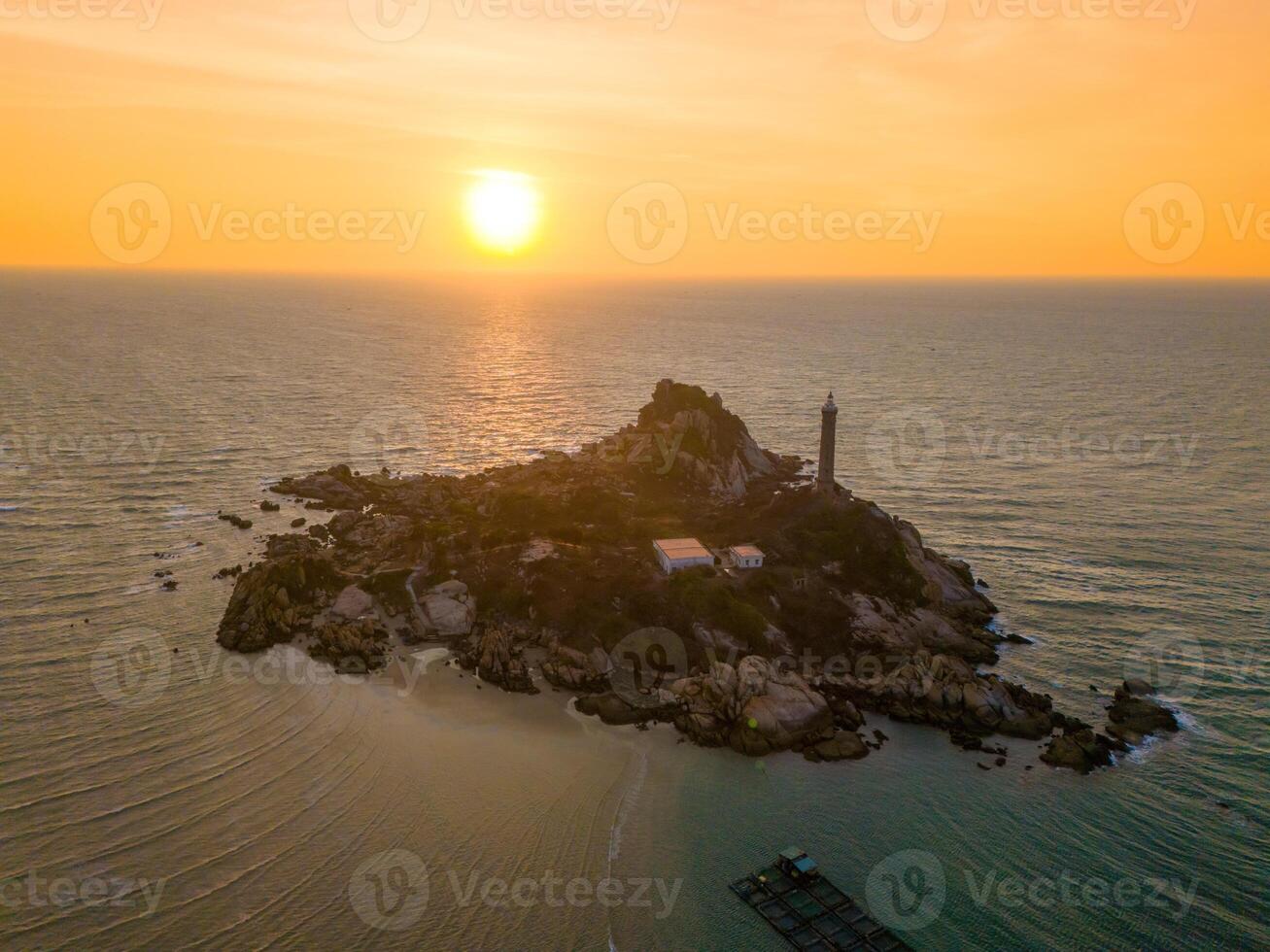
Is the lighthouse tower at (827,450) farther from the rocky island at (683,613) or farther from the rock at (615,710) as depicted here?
the rock at (615,710)

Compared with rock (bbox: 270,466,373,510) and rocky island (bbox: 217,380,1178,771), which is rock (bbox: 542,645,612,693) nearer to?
rocky island (bbox: 217,380,1178,771)

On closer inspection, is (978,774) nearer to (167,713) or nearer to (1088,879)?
(1088,879)

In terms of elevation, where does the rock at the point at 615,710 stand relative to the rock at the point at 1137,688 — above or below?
below

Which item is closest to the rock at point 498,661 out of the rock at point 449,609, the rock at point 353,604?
the rock at point 449,609

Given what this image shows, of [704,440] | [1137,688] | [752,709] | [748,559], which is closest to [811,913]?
[752,709]

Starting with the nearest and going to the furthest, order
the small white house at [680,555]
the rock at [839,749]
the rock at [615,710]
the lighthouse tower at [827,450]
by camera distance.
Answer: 1. the rock at [839,749]
2. the rock at [615,710]
3. the small white house at [680,555]
4. the lighthouse tower at [827,450]

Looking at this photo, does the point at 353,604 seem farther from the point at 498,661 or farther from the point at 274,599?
the point at 498,661

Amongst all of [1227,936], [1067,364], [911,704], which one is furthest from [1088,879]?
[1067,364]
